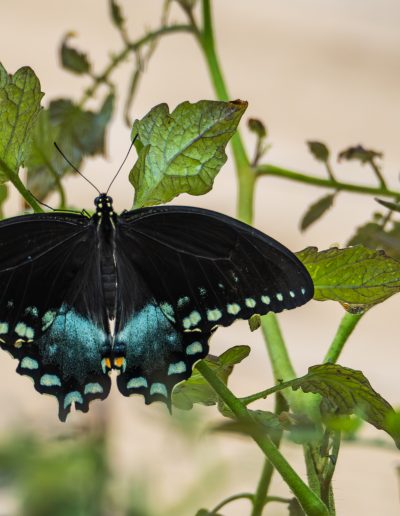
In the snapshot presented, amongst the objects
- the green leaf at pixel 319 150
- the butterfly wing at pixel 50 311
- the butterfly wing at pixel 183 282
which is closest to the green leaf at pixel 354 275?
the butterfly wing at pixel 183 282

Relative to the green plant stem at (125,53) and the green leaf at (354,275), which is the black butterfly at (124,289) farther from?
the green plant stem at (125,53)

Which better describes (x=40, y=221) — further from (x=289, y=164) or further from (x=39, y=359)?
(x=289, y=164)

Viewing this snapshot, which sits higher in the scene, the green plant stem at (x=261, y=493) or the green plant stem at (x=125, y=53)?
the green plant stem at (x=125, y=53)

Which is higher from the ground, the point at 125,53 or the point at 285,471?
the point at 125,53

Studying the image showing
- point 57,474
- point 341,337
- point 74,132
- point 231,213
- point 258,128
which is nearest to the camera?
point 57,474

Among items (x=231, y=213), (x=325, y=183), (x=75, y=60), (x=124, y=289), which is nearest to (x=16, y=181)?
(x=124, y=289)

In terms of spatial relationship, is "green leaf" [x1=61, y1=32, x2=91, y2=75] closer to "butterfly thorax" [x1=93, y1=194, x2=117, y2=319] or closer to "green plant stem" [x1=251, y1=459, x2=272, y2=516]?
"butterfly thorax" [x1=93, y1=194, x2=117, y2=319]

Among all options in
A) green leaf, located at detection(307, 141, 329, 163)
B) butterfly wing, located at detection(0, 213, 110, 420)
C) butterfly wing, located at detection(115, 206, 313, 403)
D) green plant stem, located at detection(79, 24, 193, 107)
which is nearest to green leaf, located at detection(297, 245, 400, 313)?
butterfly wing, located at detection(115, 206, 313, 403)

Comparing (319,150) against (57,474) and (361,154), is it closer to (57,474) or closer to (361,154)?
(361,154)
